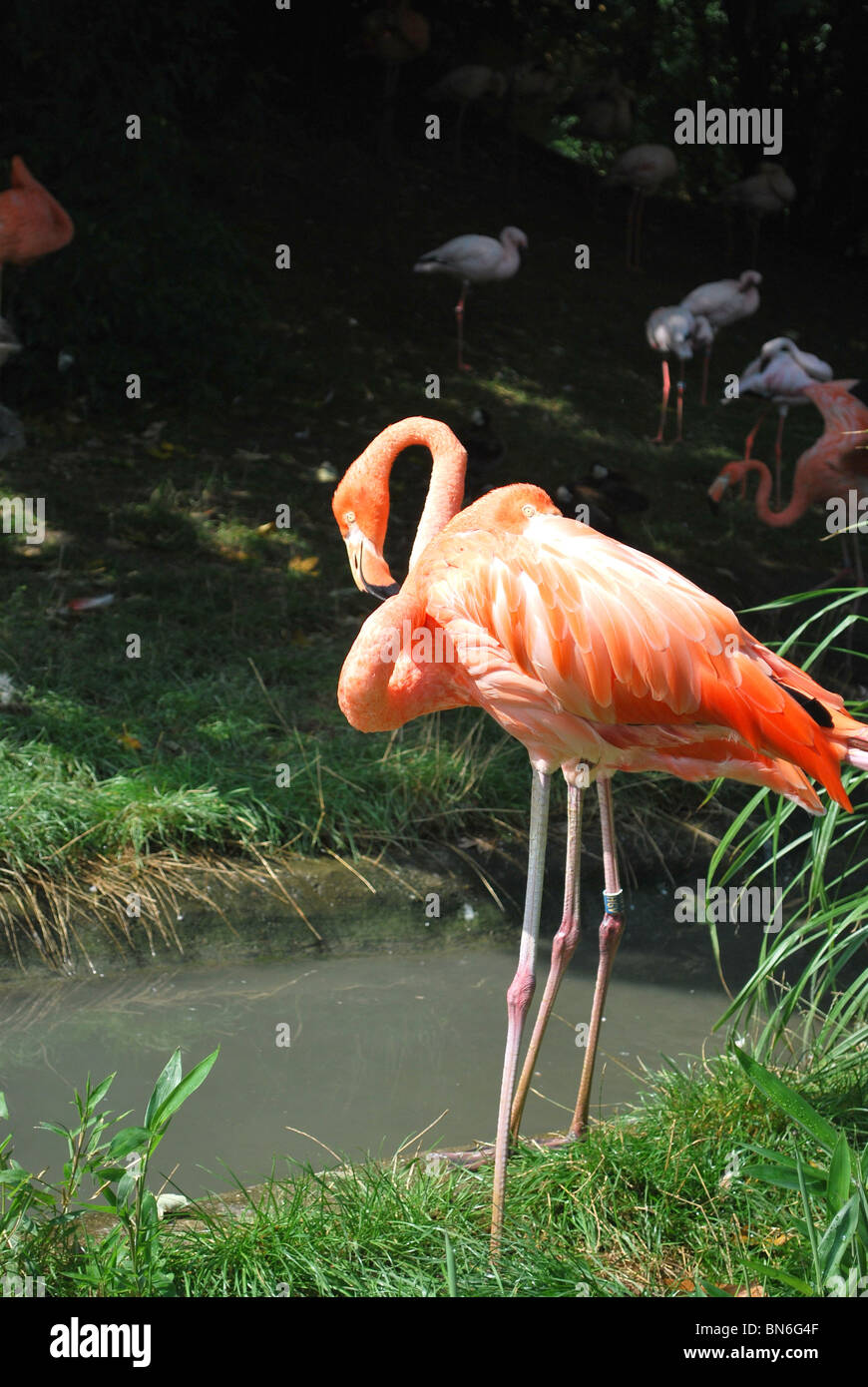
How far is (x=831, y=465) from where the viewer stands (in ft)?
22.5

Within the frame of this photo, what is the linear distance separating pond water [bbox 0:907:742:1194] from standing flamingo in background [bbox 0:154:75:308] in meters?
4.23

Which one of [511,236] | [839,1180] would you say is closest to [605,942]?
[839,1180]

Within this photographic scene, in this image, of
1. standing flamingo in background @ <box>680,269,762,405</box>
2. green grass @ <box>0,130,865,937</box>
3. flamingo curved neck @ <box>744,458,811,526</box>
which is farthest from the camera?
standing flamingo in background @ <box>680,269,762,405</box>

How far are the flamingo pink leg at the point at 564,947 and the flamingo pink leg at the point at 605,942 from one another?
65 mm

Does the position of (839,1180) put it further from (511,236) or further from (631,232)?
(631,232)

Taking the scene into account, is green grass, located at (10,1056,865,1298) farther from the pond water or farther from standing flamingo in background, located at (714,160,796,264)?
standing flamingo in background, located at (714,160,796,264)

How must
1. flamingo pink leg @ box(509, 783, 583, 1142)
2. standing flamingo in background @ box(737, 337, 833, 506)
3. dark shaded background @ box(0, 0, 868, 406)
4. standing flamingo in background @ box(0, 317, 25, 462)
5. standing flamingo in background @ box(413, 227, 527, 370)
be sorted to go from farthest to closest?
standing flamingo in background @ box(413, 227, 527, 370) → standing flamingo in background @ box(737, 337, 833, 506) → dark shaded background @ box(0, 0, 868, 406) → standing flamingo in background @ box(0, 317, 25, 462) → flamingo pink leg @ box(509, 783, 583, 1142)

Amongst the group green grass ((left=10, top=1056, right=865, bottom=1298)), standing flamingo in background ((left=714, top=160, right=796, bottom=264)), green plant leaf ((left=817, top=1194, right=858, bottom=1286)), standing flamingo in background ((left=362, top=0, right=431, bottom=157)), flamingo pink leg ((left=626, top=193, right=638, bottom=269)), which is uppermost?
standing flamingo in background ((left=362, top=0, right=431, bottom=157))

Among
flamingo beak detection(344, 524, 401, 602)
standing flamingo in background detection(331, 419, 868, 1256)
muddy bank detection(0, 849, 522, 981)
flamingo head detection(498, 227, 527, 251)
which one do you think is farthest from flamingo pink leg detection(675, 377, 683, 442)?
standing flamingo in background detection(331, 419, 868, 1256)

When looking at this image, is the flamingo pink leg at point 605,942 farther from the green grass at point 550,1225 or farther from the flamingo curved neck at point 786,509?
the flamingo curved neck at point 786,509

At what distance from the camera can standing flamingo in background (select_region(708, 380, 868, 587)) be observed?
6.80 meters

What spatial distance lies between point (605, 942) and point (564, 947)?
11 cm
